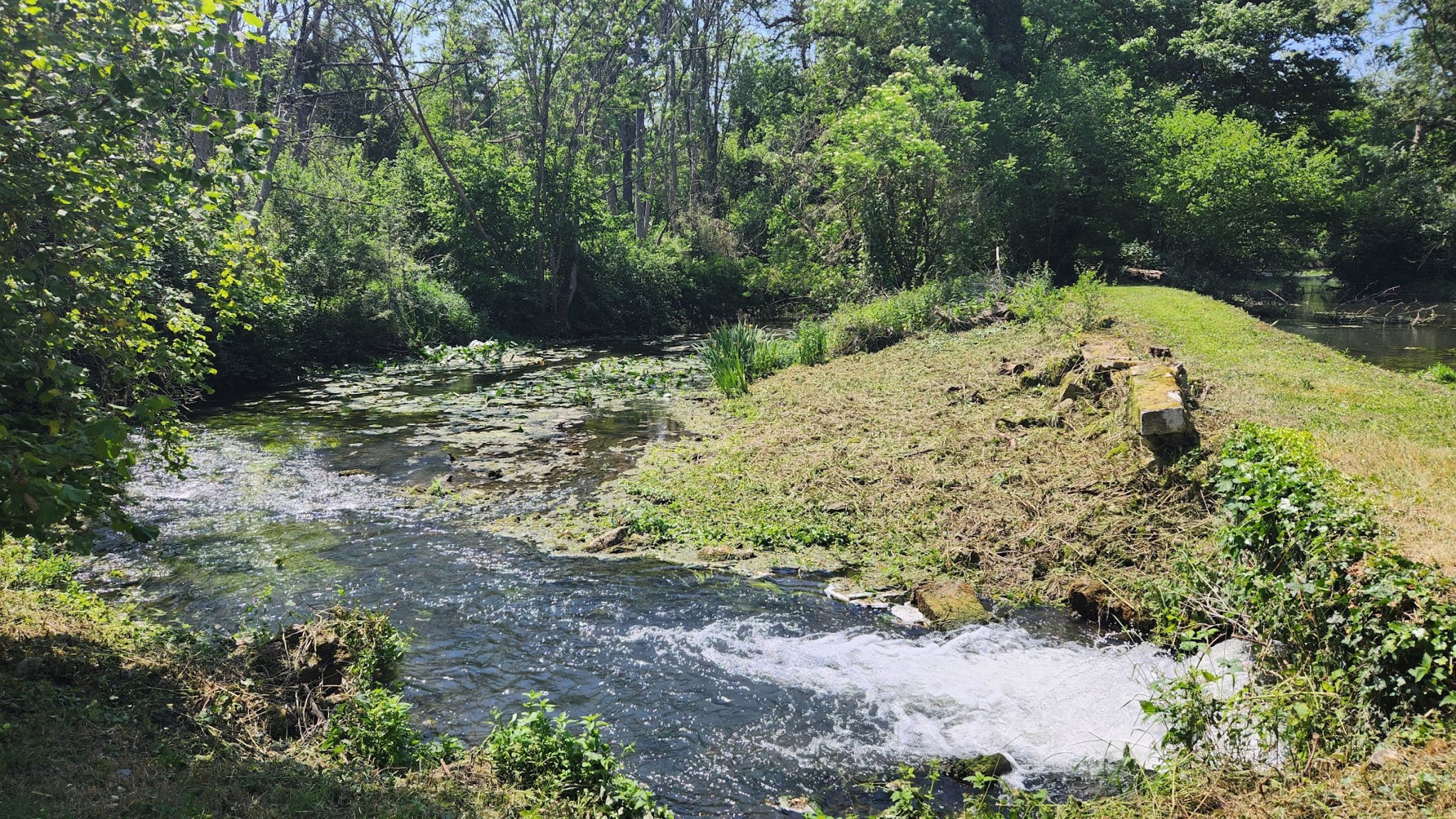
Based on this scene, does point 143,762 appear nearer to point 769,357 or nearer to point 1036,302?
point 769,357

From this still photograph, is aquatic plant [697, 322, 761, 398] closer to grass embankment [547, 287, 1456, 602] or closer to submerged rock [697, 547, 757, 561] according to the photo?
grass embankment [547, 287, 1456, 602]

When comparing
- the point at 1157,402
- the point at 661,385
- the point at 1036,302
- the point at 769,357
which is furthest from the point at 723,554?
the point at 1036,302

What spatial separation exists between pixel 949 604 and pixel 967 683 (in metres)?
1.02

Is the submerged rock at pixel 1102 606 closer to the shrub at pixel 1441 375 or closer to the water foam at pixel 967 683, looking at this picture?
the water foam at pixel 967 683

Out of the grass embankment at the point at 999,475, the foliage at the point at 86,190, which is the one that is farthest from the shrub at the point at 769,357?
the foliage at the point at 86,190

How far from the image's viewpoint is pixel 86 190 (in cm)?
477

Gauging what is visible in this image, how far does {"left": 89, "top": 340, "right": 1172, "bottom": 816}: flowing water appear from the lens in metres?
4.96

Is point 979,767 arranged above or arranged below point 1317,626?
below

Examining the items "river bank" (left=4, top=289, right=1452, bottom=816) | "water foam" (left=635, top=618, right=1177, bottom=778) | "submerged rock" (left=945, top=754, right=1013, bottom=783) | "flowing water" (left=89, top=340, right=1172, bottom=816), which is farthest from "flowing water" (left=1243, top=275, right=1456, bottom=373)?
"submerged rock" (left=945, top=754, right=1013, bottom=783)

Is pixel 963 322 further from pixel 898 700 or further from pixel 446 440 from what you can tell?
pixel 898 700

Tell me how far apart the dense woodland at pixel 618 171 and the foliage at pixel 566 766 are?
91.5 inches

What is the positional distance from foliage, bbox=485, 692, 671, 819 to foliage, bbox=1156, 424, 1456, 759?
9.30 ft

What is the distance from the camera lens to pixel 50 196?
4355 millimetres

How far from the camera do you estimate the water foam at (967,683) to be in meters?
4.96
